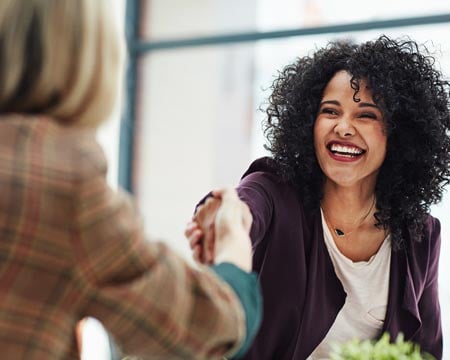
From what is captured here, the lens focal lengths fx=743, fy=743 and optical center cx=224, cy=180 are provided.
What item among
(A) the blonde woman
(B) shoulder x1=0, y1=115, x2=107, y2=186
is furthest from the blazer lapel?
(B) shoulder x1=0, y1=115, x2=107, y2=186

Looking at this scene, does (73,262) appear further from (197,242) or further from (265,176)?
(265,176)

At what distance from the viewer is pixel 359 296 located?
2035mm

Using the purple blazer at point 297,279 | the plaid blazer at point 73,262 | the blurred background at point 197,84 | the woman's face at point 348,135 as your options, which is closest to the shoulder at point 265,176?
the purple blazer at point 297,279

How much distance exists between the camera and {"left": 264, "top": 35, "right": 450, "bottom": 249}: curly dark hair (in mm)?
2072

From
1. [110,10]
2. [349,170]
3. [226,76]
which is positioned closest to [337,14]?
[226,76]

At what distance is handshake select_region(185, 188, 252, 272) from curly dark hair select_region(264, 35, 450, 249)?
0.51 metres

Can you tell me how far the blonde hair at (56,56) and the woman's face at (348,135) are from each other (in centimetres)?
110

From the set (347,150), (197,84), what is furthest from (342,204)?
(197,84)

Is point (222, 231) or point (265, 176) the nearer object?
point (222, 231)

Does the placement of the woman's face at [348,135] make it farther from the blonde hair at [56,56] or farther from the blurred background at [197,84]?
the blurred background at [197,84]

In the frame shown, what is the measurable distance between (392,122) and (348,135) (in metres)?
0.15

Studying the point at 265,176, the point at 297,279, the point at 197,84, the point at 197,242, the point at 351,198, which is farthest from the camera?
the point at 197,84

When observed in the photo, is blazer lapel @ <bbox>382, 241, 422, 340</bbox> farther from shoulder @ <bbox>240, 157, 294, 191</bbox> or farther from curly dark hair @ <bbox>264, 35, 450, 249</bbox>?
shoulder @ <bbox>240, 157, 294, 191</bbox>

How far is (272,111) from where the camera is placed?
7.38 ft
